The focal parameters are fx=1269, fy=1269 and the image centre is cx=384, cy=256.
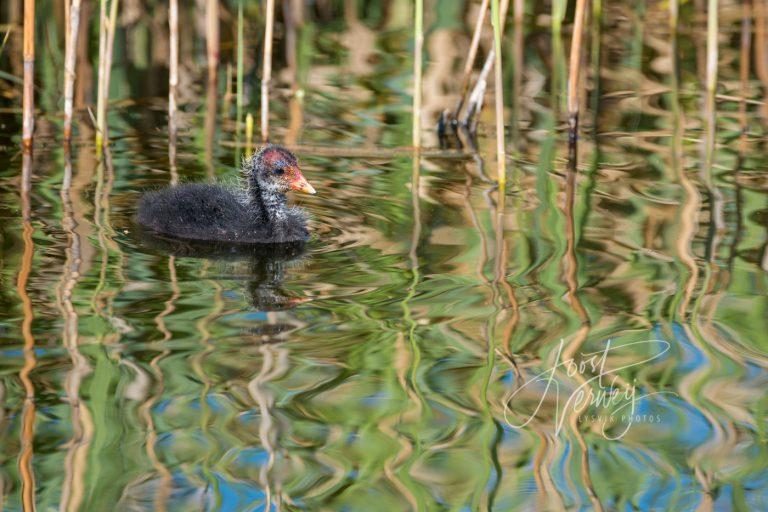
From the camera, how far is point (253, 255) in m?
6.59

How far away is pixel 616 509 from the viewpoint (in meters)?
3.97

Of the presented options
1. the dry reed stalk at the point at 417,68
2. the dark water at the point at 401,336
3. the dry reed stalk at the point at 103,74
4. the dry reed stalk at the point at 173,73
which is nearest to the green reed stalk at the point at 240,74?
the dry reed stalk at the point at 173,73

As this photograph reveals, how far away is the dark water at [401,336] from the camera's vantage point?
413 centimetres

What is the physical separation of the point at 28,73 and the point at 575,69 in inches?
137

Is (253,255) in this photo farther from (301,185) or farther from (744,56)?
(744,56)

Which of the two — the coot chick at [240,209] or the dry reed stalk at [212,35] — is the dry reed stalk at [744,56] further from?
the dry reed stalk at [212,35]

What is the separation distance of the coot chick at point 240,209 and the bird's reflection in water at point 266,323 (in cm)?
6

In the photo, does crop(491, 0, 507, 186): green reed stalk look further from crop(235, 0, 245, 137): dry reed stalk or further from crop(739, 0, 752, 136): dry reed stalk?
crop(235, 0, 245, 137): dry reed stalk

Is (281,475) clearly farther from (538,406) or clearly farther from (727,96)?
(727,96)

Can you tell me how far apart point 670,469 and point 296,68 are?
296 inches

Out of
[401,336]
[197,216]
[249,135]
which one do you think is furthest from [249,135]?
[401,336]

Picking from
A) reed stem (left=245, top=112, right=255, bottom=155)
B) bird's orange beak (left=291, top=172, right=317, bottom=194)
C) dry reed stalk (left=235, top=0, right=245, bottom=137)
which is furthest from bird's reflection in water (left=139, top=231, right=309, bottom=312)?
dry reed stalk (left=235, top=0, right=245, bottom=137)

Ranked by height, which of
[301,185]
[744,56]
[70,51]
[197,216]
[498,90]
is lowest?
[197,216]

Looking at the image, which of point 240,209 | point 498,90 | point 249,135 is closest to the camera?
point 240,209
